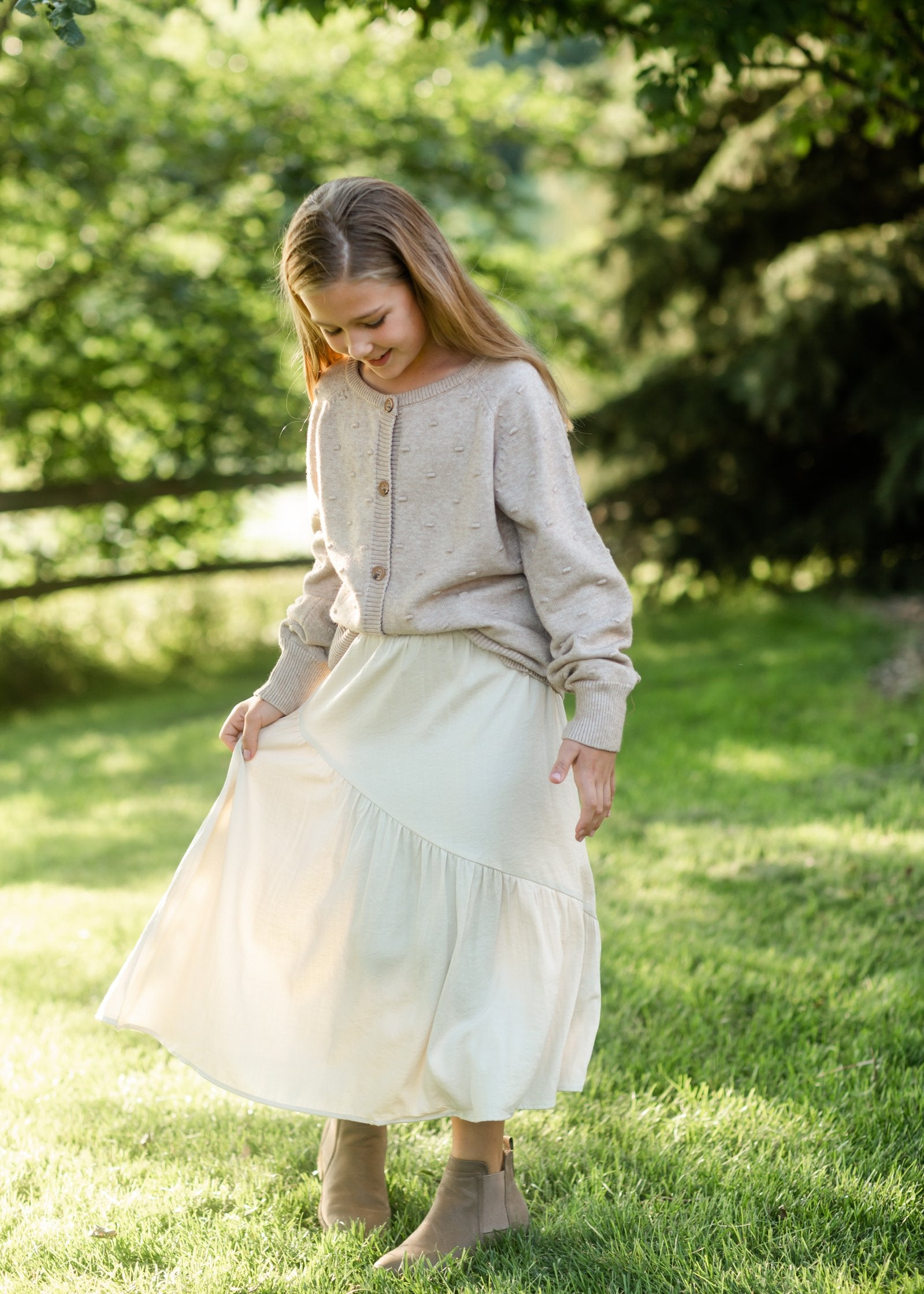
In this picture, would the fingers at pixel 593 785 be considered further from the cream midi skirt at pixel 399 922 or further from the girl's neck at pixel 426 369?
the girl's neck at pixel 426 369

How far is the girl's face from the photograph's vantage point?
191 cm

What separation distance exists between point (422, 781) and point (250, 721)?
41cm

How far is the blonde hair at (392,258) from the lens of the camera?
1.91m

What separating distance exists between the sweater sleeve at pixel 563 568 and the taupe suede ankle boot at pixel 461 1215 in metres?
0.82

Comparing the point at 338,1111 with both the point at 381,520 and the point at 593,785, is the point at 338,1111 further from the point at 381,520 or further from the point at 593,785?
the point at 381,520

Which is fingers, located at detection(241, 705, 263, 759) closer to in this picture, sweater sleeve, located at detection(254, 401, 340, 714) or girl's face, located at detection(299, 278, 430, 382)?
sweater sleeve, located at detection(254, 401, 340, 714)

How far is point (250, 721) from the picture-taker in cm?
225

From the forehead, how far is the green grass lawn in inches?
62.6

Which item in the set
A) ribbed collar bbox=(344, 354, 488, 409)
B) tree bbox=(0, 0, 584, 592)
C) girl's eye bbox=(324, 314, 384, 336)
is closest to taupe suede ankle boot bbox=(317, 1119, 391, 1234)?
ribbed collar bbox=(344, 354, 488, 409)

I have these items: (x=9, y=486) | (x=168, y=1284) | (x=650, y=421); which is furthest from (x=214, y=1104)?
(x=9, y=486)

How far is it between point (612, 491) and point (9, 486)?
504 centimetres

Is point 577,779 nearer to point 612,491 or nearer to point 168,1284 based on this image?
point 168,1284

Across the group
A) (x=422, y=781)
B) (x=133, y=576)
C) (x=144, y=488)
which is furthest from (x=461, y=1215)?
(x=133, y=576)

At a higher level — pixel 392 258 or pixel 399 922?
pixel 392 258
